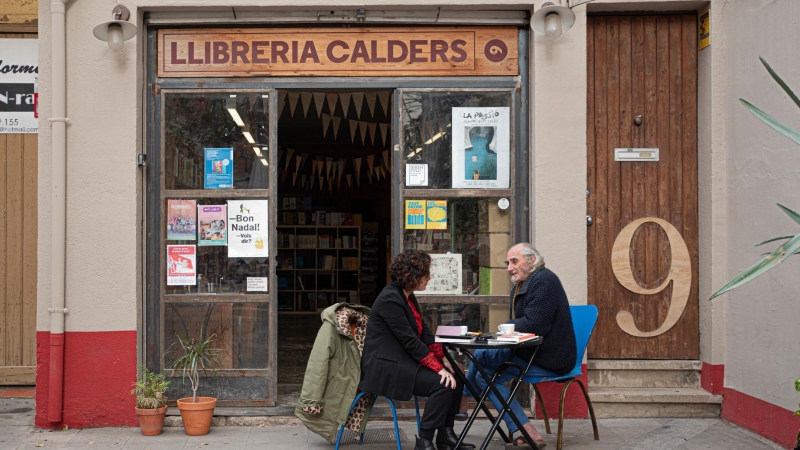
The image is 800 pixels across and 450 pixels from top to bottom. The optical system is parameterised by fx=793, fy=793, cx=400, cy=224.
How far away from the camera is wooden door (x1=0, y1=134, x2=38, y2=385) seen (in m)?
7.36

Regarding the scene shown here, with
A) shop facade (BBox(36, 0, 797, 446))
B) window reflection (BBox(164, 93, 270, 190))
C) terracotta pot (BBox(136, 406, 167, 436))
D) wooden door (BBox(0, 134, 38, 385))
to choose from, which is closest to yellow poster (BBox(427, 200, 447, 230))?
shop facade (BBox(36, 0, 797, 446))

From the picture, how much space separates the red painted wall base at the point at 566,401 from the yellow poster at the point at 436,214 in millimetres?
1512

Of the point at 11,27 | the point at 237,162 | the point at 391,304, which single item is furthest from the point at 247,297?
the point at 11,27

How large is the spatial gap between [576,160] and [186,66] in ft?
10.5

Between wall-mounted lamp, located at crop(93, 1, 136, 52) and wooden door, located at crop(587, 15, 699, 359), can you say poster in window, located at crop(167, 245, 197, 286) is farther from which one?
wooden door, located at crop(587, 15, 699, 359)

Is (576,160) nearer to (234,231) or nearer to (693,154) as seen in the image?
(693,154)

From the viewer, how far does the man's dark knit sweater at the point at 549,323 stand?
5.18 m

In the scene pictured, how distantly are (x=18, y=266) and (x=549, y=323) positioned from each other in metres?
5.03

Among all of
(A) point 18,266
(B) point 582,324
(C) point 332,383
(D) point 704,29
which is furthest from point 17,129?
(D) point 704,29

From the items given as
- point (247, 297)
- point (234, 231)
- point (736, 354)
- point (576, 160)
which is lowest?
point (736, 354)

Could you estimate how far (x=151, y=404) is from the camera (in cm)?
589

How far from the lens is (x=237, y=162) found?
6406 millimetres

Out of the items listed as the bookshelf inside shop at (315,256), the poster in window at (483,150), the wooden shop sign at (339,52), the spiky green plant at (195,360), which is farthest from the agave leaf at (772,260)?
the bookshelf inside shop at (315,256)

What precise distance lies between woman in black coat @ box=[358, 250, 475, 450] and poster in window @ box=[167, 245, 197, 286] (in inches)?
75.0
